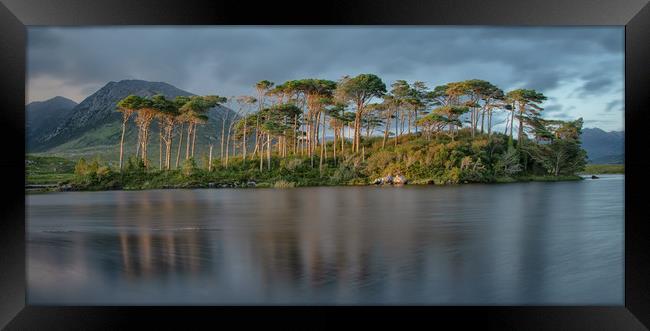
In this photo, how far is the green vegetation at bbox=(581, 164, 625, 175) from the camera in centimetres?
824

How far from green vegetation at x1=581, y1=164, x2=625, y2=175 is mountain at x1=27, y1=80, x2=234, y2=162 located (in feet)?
28.6

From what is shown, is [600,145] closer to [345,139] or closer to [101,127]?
[345,139]

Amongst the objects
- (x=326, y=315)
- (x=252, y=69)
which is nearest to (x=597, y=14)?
(x=326, y=315)

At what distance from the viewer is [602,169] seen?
883cm

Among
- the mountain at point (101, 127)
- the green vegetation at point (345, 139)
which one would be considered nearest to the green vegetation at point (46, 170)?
the mountain at point (101, 127)

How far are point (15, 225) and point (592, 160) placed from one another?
947 cm

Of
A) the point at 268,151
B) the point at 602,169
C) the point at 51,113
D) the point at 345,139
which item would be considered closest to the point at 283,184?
the point at 268,151

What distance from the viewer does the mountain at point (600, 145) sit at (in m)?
7.13

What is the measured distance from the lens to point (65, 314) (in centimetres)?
341

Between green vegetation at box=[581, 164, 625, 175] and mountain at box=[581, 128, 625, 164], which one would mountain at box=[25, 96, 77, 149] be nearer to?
mountain at box=[581, 128, 625, 164]

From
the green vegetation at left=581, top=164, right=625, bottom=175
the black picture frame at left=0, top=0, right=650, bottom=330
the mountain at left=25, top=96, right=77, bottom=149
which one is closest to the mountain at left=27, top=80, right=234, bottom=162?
the mountain at left=25, top=96, right=77, bottom=149

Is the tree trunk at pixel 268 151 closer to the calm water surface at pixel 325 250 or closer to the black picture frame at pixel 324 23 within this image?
the calm water surface at pixel 325 250

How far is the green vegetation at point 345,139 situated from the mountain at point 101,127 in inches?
8.5

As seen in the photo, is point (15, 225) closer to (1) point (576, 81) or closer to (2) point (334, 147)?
(1) point (576, 81)
